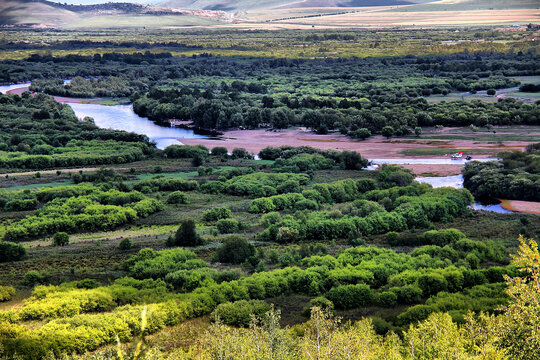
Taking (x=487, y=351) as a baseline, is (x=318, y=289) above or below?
below

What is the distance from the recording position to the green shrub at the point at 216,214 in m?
48.5

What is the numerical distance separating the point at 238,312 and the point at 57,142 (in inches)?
2118

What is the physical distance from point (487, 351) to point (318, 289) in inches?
625

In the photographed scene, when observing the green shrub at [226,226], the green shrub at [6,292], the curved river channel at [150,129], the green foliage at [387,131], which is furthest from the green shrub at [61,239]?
the green foliage at [387,131]

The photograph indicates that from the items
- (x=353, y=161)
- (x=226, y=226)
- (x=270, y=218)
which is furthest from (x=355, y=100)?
(x=226, y=226)

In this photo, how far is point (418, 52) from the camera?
555ft

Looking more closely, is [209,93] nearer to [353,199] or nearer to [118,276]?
[353,199]

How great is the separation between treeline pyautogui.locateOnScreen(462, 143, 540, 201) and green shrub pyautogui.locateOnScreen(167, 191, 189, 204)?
26.0m

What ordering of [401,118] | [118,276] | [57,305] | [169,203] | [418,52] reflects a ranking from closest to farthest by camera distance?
1. [57,305]
2. [118,276]
3. [169,203]
4. [401,118]
5. [418,52]

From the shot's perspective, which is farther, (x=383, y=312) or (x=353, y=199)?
(x=353, y=199)

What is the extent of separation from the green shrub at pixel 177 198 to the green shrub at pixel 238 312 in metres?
24.9

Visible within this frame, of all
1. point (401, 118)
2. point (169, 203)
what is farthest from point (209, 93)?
point (169, 203)

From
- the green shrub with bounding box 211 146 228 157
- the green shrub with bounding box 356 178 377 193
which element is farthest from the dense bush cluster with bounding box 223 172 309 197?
the green shrub with bounding box 211 146 228 157

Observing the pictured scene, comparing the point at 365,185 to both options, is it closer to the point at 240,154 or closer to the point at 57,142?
the point at 240,154
